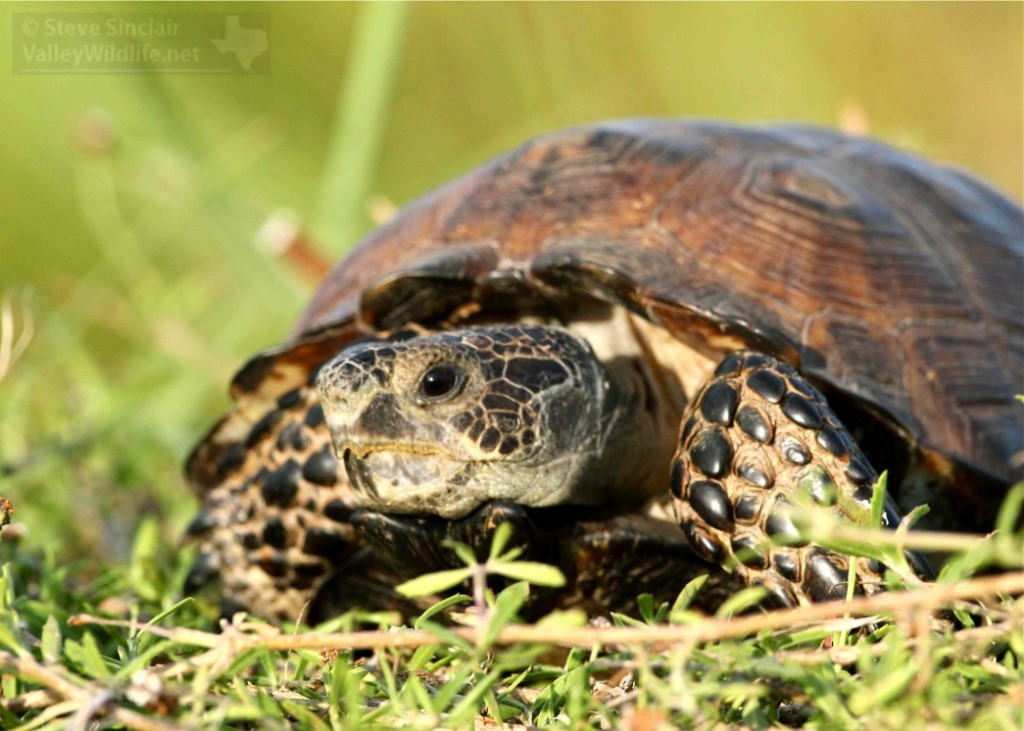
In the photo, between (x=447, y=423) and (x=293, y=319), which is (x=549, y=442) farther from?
(x=293, y=319)

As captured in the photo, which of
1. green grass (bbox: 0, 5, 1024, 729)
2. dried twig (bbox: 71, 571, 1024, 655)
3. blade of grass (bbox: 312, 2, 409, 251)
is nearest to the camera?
dried twig (bbox: 71, 571, 1024, 655)

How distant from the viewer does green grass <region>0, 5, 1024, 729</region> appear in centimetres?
149

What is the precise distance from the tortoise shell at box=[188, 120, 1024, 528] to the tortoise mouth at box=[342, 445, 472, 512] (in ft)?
1.87

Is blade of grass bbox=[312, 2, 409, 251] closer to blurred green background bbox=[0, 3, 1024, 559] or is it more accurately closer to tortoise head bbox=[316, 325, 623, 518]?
blurred green background bbox=[0, 3, 1024, 559]

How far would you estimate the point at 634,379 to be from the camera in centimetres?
279

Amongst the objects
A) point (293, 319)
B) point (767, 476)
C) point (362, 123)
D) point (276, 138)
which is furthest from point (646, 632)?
point (276, 138)

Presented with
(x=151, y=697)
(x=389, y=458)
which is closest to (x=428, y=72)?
(x=389, y=458)

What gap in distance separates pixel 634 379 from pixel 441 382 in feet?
1.96

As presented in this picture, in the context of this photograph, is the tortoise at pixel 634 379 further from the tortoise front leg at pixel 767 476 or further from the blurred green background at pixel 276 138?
the blurred green background at pixel 276 138

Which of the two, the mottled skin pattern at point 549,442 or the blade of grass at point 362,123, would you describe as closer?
the mottled skin pattern at point 549,442

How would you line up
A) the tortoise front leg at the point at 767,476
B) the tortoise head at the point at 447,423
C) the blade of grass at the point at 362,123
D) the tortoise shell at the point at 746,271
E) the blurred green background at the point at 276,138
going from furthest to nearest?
the blade of grass at the point at 362,123, the blurred green background at the point at 276,138, the tortoise shell at the point at 746,271, the tortoise head at the point at 447,423, the tortoise front leg at the point at 767,476

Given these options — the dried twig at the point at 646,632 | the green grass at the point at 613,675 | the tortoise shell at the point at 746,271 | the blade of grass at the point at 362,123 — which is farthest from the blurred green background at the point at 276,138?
the dried twig at the point at 646,632

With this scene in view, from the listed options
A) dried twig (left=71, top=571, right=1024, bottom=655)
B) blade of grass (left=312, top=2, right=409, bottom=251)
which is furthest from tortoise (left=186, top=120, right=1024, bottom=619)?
blade of grass (left=312, top=2, right=409, bottom=251)

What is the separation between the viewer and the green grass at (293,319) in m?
1.49
